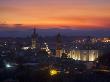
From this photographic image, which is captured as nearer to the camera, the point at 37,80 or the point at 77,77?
the point at 37,80

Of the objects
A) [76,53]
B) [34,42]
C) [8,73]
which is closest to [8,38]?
[34,42]

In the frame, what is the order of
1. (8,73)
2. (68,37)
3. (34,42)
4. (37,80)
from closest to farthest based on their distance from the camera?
(37,80) < (8,73) < (34,42) < (68,37)

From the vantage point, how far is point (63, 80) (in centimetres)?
2647

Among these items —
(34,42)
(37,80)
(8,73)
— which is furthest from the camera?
(34,42)

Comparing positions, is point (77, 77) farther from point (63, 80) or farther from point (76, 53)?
point (76, 53)

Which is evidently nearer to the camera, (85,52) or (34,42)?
(85,52)

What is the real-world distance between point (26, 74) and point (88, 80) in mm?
3825

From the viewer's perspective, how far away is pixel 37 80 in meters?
25.3

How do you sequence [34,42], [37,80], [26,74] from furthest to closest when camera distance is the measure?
1. [34,42]
2. [26,74]
3. [37,80]

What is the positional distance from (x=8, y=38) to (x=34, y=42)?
35923 millimetres

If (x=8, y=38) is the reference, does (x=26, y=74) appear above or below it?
below

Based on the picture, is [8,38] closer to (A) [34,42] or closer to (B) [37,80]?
(A) [34,42]

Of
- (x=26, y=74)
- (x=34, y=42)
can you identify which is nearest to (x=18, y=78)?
(x=26, y=74)

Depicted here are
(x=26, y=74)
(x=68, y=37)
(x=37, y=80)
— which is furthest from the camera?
(x=68, y=37)
